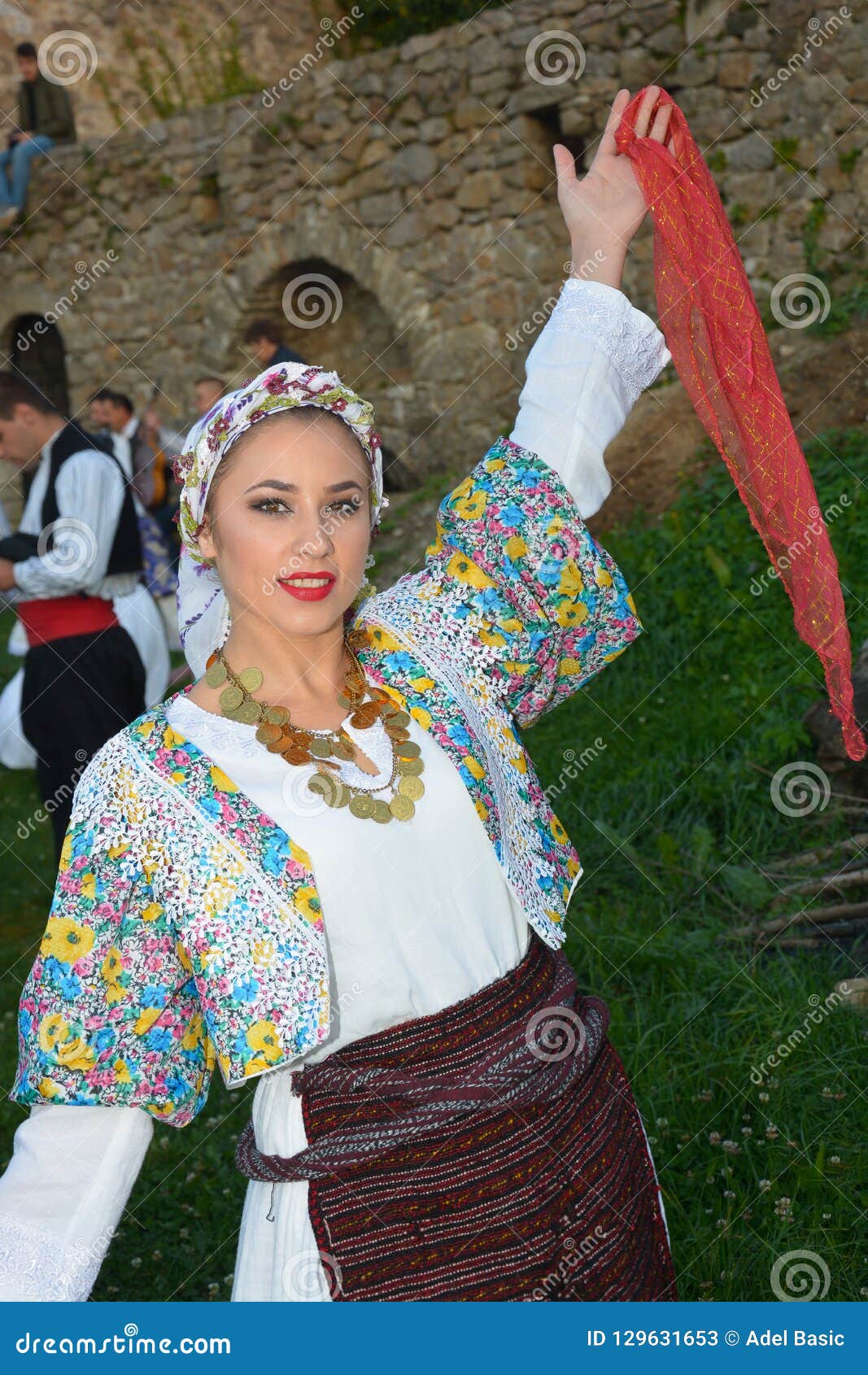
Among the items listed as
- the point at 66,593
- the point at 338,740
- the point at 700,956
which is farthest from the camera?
the point at 66,593

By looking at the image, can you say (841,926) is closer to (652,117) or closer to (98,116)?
(652,117)

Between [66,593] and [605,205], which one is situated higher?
[605,205]

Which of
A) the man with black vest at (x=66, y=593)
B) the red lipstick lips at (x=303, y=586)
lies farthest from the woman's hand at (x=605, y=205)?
the man with black vest at (x=66, y=593)

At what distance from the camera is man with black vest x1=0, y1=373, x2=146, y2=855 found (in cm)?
467

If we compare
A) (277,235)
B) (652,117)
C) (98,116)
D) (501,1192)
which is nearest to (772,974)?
(501,1192)

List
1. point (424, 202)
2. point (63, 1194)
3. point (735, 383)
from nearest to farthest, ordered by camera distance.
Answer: point (63, 1194), point (735, 383), point (424, 202)

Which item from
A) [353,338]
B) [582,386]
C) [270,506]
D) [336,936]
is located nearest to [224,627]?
[270,506]

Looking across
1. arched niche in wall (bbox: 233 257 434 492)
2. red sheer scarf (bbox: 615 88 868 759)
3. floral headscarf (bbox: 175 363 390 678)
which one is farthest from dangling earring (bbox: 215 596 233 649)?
arched niche in wall (bbox: 233 257 434 492)

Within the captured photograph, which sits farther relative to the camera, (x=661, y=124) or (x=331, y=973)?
(x=661, y=124)

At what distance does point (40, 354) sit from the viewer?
45.1 ft

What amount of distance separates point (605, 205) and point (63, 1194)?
4.98 ft

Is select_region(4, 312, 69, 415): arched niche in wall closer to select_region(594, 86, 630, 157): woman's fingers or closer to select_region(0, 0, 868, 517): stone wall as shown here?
select_region(0, 0, 868, 517): stone wall

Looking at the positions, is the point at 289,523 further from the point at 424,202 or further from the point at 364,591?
the point at 424,202

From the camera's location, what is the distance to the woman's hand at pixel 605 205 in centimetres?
195
